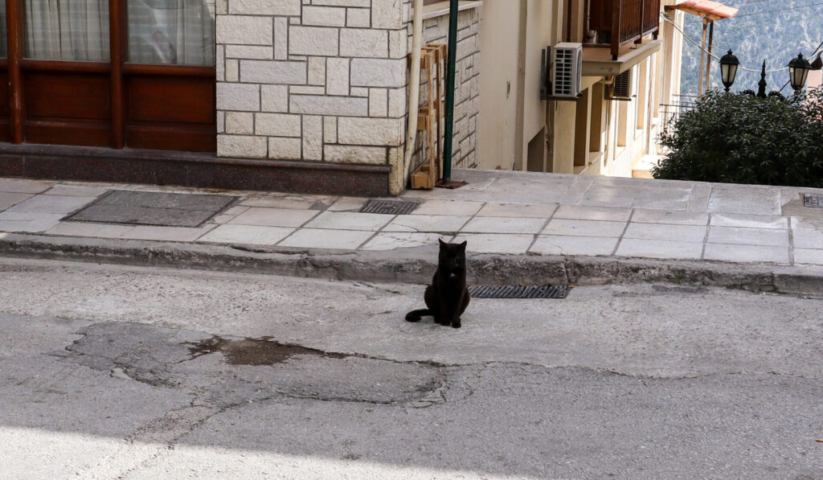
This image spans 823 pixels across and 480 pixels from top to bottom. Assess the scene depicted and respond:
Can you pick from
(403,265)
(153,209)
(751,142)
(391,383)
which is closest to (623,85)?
(751,142)

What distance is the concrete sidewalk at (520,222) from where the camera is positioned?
7168 mm

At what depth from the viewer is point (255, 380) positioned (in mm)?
5027

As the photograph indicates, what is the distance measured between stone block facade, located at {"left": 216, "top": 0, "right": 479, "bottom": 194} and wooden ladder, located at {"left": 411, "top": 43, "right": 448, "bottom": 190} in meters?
0.24

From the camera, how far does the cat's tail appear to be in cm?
595

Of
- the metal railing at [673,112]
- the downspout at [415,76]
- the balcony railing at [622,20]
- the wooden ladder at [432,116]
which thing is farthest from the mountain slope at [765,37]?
the downspout at [415,76]

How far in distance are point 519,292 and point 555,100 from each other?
10.2m

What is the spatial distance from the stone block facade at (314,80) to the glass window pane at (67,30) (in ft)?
4.47

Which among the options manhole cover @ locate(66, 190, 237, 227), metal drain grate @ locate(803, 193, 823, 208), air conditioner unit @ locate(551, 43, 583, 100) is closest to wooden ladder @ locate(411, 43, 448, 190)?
manhole cover @ locate(66, 190, 237, 227)

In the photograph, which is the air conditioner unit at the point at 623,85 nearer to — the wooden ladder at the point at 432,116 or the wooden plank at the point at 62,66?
the wooden ladder at the point at 432,116

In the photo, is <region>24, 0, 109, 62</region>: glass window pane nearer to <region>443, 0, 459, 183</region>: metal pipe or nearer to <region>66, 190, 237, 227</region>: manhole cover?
<region>66, 190, 237, 227</region>: manhole cover

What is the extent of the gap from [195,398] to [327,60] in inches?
181

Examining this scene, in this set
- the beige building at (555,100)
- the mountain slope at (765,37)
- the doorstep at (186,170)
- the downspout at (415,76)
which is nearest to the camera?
the downspout at (415,76)

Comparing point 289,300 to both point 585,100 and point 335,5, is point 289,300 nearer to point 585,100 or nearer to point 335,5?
point 335,5

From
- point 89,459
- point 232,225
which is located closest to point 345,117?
point 232,225
